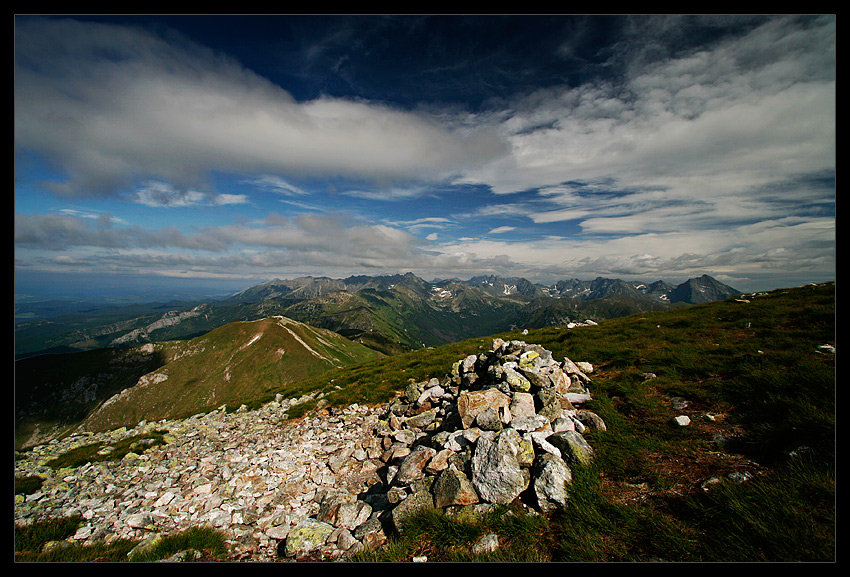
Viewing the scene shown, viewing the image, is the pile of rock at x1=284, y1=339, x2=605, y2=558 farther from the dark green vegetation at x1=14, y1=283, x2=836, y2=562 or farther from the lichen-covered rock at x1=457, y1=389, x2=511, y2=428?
the dark green vegetation at x1=14, y1=283, x2=836, y2=562

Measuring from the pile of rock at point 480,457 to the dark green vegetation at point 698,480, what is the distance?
431 mm

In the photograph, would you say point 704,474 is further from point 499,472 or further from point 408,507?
point 408,507

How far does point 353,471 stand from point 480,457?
526cm

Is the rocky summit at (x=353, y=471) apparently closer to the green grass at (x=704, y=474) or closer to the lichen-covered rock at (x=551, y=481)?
the lichen-covered rock at (x=551, y=481)

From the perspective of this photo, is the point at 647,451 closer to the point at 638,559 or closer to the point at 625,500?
the point at 625,500

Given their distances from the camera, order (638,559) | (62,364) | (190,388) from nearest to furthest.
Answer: (638,559) → (190,388) → (62,364)

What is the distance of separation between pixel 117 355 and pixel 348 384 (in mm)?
217077

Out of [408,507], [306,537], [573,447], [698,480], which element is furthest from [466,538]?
[698,480]

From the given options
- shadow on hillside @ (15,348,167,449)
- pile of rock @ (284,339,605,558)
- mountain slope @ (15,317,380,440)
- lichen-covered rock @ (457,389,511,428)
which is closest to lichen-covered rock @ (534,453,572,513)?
pile of rock @ (284,339,605,558)

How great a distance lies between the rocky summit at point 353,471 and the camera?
20.7ft

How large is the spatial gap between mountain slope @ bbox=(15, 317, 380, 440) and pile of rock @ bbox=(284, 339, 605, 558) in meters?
141
